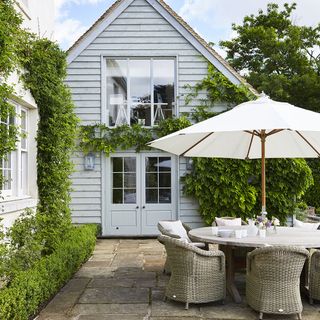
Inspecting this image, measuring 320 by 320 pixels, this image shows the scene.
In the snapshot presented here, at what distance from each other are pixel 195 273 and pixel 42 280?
1825 millimetres

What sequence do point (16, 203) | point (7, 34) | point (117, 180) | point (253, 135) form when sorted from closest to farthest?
1. point (7, 34)
2. point (16, 203)
3. point (253, 135)
4. point (117, 180)

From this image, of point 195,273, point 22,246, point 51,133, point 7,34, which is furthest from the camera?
point 51,133

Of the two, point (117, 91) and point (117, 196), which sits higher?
point (117, 91)

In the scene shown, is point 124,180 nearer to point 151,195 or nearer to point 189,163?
point 151,195

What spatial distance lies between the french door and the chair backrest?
22.1 feet

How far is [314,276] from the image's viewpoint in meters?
5.67

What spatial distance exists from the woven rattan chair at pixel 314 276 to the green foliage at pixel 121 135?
6.41 metres

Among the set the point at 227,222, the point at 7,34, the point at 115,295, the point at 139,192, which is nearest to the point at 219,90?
the point at 139,192

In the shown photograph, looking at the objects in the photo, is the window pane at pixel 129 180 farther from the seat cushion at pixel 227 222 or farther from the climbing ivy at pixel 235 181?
the seat cushion at pixel 227 222

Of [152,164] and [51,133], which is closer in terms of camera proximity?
[51,133]

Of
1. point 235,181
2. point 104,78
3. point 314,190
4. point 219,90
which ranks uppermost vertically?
point 104,78

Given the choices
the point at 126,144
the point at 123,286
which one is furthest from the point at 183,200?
the point at 123,286

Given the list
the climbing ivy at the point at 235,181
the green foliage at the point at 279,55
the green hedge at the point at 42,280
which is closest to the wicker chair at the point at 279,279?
the green hedge at the point at 42,280

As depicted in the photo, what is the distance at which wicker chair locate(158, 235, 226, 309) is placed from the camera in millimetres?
5625
